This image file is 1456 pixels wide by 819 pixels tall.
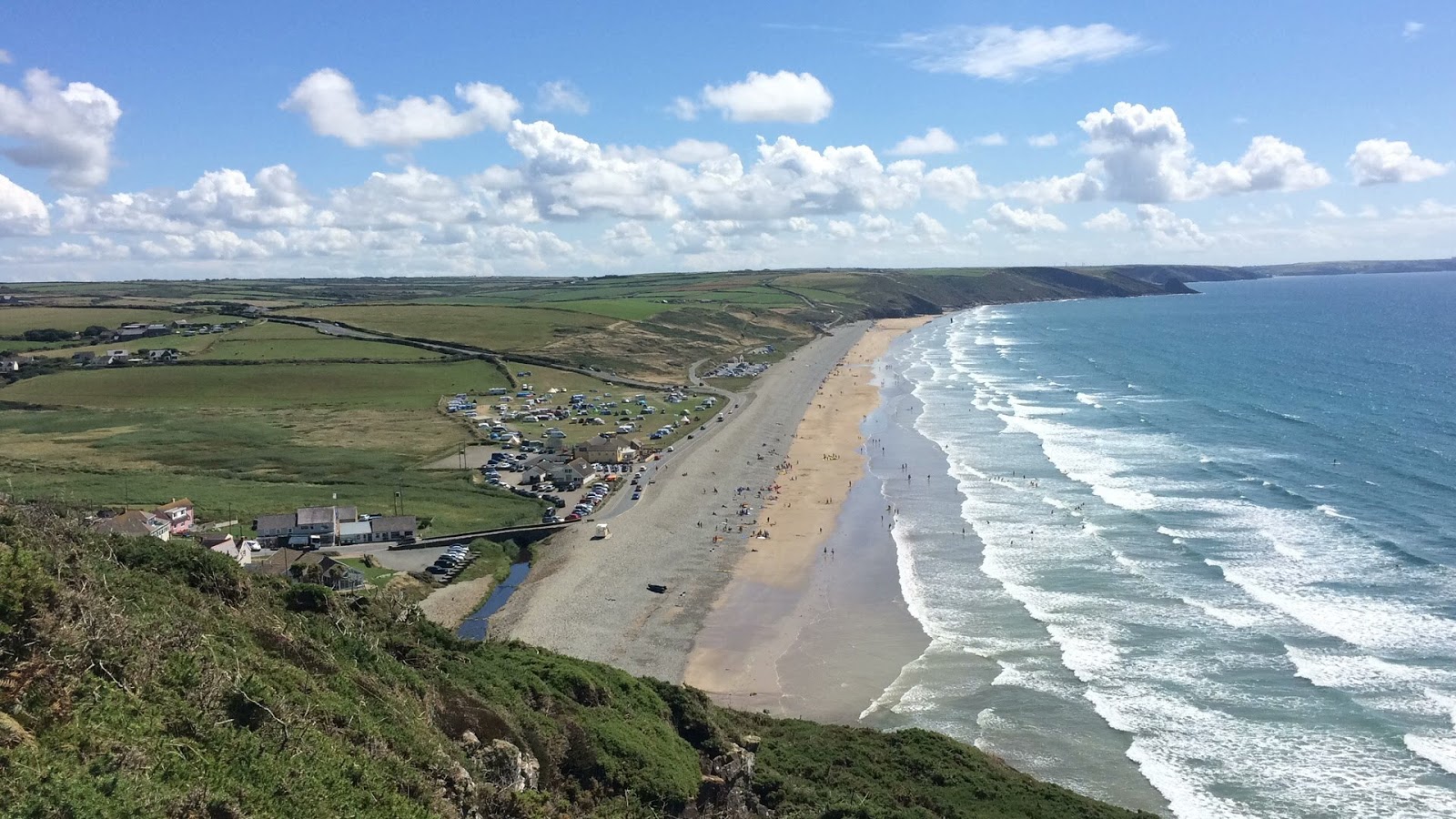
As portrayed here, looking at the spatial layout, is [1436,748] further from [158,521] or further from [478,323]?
[478,323]

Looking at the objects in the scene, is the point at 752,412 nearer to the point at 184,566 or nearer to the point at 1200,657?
the point at 1200,657

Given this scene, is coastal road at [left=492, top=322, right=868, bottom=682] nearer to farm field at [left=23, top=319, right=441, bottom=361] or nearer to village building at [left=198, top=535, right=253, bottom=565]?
village building at [left=198, top=535, right=253, bottom=565]

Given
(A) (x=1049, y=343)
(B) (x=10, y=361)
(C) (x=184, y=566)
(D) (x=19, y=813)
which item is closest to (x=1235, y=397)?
(A) (x=1049, y=343)

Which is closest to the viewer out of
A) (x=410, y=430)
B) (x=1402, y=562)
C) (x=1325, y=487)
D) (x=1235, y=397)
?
(x=1402, y=562)

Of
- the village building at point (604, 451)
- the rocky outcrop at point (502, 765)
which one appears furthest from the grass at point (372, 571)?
the rocky outcrop at point (502, 765)

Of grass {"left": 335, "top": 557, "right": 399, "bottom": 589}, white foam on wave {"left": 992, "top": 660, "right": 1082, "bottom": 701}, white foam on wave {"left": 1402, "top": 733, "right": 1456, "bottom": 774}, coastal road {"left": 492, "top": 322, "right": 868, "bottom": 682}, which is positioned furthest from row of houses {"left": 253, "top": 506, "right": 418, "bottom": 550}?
white foam on wave {"left": 1402, "top": 733, "right": 1456, "bottom": 774}

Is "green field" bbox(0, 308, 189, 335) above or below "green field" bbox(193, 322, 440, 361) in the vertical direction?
above

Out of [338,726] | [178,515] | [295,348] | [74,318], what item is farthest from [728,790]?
[74,318]

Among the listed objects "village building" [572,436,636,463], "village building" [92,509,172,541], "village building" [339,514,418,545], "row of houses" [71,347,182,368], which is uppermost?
→ "row of houses" [71,347,182,368]
